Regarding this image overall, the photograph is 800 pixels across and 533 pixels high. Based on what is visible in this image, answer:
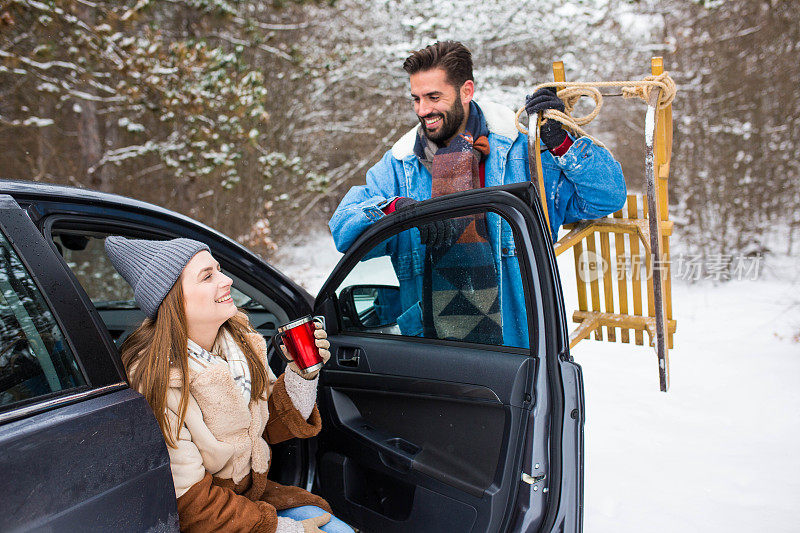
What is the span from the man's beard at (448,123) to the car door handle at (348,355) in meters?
0.99

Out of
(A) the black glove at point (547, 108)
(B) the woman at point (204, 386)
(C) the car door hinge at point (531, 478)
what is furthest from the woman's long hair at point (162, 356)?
(A) the black glove at point (547, 108)

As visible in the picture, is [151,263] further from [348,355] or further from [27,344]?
[348,355]

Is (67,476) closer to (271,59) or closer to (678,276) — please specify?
(678,276)

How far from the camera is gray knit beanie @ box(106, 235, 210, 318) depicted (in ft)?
5.30

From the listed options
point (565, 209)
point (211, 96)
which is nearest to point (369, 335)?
point (565, 209)

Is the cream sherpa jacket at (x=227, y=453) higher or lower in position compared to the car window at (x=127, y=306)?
lower

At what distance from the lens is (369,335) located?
2.22 m

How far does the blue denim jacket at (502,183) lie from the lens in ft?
6.36

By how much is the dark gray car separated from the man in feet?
0.50

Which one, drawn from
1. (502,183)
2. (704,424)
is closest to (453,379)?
(502,183)

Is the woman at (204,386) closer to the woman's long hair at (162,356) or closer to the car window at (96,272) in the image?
the woman's long hair at (162,356)

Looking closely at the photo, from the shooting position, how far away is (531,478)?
1.63 m

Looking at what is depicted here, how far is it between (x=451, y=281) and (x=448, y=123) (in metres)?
0.92

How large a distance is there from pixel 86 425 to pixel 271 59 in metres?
9.29
